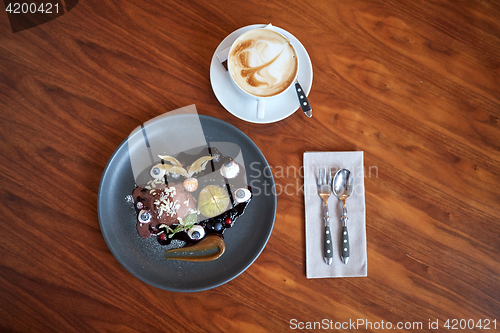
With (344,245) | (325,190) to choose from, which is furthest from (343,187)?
(344,245)

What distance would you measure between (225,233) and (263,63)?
50cm

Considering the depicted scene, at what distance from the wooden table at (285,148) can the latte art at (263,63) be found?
0.14m

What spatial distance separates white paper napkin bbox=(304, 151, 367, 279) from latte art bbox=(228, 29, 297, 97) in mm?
239

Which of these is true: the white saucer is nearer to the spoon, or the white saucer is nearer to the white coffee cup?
the white coffee cup

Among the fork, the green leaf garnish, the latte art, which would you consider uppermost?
the latte art

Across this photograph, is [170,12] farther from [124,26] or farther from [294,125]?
[294,125]

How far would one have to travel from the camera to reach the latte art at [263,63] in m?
0.88

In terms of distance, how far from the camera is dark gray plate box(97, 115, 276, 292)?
892 mm

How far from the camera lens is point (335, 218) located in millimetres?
965

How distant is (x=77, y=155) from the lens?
974mm

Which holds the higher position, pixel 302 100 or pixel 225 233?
pixel 302 100
